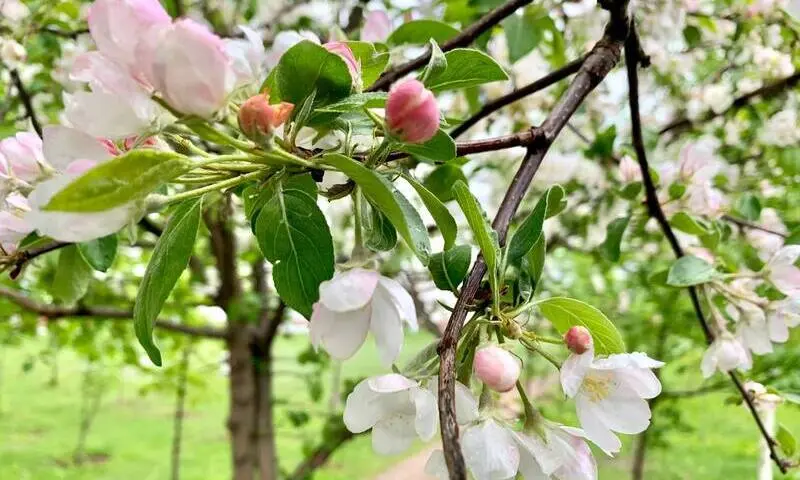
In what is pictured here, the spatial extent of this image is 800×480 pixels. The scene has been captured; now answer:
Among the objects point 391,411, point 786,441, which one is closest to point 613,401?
point 391,411

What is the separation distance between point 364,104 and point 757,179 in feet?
4.80

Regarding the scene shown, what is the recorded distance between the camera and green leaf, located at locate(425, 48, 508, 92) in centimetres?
42

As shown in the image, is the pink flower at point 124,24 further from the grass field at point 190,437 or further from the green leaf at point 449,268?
the grass field at point 190,437

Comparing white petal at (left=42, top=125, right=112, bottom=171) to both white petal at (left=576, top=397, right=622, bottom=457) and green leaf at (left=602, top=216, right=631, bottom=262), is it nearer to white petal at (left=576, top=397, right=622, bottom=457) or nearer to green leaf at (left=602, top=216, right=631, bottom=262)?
white petal at (left=576, top=397, right=622, bottom=457)

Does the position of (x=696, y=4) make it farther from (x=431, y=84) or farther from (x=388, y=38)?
(x=431, y=84)

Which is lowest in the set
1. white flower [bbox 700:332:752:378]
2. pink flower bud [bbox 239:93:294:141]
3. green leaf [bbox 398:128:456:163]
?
white flower [bbox 700:332:752:378]

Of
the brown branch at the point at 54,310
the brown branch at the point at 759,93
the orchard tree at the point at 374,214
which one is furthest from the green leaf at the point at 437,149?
the brown branch at the point at 54,310

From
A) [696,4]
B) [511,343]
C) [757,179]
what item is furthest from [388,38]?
[757,179]

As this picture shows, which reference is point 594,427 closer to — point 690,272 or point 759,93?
point 690,272

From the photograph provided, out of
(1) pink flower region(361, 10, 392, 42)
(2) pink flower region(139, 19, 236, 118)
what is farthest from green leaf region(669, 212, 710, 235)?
(2) pink flower region(139, 19, 236, 118)

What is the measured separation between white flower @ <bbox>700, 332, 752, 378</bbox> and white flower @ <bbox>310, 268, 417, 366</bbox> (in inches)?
16.6

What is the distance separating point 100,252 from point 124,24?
0.31 m

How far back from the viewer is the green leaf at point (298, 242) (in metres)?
0.39

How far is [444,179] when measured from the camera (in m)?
0.67
